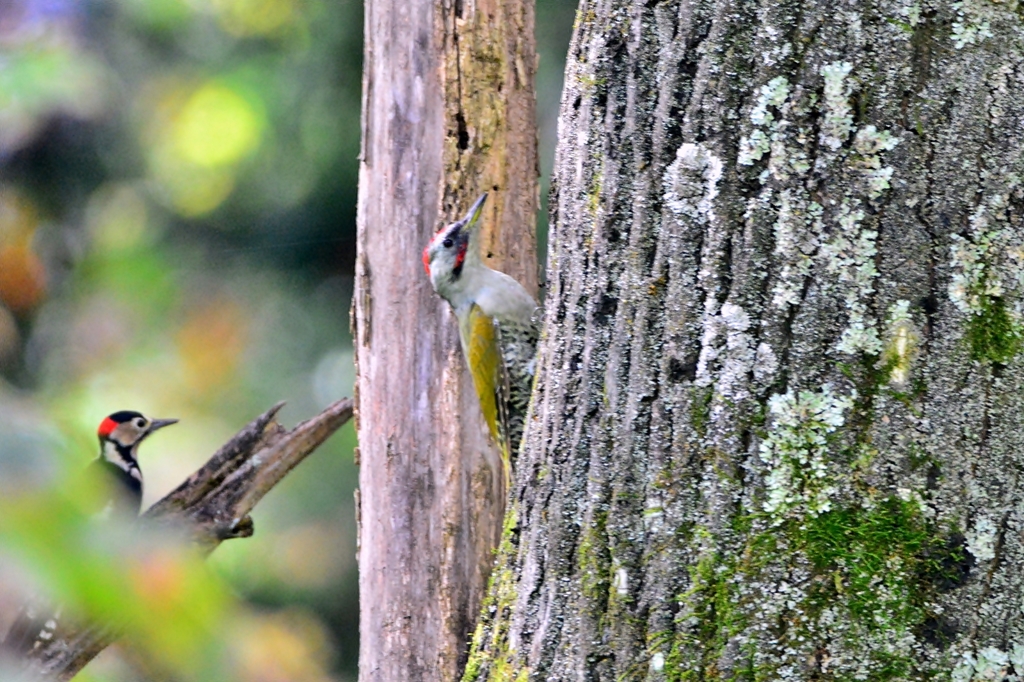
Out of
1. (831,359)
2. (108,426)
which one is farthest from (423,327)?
(108,426)

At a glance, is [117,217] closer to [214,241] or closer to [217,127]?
[214,241]

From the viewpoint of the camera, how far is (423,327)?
9.83ft

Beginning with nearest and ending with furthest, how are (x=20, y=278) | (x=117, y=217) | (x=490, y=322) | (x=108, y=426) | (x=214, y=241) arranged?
(x=490, y=322), (x=108, y=426), (x=20, y=278), (x=214, y=241), (x=117, y=217)

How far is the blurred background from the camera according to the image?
18.2 feet

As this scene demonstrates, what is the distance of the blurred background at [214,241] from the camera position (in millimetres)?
5547

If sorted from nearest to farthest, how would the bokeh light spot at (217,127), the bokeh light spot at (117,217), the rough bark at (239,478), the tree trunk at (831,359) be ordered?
the tree trunk at (831,359)
the rough bark at (239,478)
the bokeh light spot at (217,127)
the bokeh light spot at (117,217)

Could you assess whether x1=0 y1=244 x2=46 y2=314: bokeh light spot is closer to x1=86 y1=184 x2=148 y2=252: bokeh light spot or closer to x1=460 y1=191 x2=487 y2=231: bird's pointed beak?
x1=86 y1=184 x2=148 y2=252: bokeh light spot

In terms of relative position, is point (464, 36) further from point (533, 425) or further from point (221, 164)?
point (221, 164)

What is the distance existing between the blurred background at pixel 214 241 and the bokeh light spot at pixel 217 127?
1cm

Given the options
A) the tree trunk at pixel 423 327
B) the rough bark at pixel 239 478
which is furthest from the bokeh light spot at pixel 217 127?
the tree trunk at pixel 423 327

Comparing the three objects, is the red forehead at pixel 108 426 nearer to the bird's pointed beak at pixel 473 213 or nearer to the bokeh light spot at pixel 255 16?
the bird's pointed beak at pixel 473 213

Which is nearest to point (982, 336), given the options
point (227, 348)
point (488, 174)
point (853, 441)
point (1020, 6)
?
point (853, 441)

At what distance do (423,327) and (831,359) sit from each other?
5.61ft

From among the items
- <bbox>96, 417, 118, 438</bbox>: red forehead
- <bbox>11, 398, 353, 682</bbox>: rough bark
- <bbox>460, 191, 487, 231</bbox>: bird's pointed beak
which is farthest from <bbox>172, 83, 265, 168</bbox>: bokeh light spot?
<bbox>460, 191, 487, 231</bbox>: bird's pointed beak
